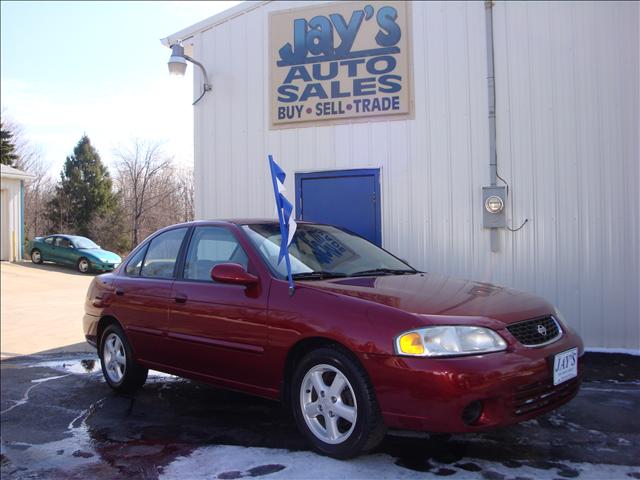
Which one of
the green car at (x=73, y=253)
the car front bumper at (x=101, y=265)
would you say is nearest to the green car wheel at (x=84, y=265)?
the green car at (x=73, y=253)

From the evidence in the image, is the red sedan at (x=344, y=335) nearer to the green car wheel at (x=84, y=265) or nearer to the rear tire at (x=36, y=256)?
the green car wheel at (x=84, y=265)

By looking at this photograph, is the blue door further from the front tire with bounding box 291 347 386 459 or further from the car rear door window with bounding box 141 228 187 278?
the front tire with bounding box 291 347 386 459

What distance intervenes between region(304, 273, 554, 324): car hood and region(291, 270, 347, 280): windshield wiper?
0.11 metres

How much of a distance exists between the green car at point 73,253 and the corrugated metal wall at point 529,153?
14.6 meters

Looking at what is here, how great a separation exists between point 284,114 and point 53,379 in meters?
4.20

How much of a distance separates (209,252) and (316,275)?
101 cm

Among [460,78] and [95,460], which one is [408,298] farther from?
[460,78]

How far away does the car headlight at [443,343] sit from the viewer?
122 inches

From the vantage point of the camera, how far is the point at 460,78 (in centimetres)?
697

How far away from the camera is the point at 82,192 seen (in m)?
31.6

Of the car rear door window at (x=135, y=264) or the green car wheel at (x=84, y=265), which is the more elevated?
the car rear door window at (x=135, y=264)

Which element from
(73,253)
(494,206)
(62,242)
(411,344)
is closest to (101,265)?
(73,253)

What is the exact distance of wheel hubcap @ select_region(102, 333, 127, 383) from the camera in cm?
521

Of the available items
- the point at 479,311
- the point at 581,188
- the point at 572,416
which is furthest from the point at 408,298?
the point at 581,188
